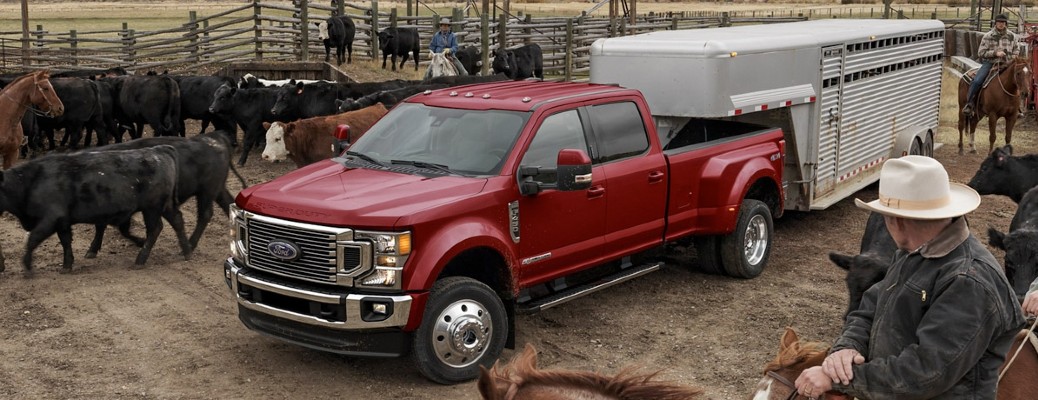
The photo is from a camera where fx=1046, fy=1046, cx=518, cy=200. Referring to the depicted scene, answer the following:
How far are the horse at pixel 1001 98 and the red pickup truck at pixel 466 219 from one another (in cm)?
1066

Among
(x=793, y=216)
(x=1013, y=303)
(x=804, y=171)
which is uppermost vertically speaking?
(x=1013, y=303)

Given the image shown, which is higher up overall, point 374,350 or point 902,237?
point 902,237

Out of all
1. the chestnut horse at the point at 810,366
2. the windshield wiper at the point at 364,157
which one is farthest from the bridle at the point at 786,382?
the windshield wiper at the point at 364,157

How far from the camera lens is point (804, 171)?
11.0m

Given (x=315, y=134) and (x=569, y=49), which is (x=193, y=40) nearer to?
(x=569, y=49)

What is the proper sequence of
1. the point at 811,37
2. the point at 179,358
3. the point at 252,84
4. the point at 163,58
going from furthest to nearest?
the point at 163,58, the point at 252,84, the point at 811,37, the point at 179,358

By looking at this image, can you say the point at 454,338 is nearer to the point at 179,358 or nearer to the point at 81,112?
the point at 179,358

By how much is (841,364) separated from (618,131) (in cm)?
504

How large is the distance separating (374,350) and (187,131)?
14799 millimetres

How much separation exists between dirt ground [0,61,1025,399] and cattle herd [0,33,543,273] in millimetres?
558

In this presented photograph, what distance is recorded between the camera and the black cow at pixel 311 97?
58.4 feet

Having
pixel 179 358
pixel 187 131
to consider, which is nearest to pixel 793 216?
pixel 179 358

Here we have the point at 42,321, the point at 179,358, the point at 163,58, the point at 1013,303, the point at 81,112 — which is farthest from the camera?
the point at 163,58

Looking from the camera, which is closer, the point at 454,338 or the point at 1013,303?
the point at 1013,303
